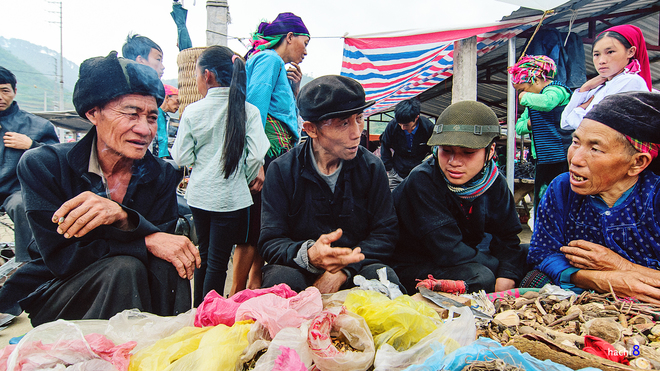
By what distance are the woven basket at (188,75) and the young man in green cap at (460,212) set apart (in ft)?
5.77

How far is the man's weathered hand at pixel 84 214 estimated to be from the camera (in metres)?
1.39

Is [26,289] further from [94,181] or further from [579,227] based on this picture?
[579,227]

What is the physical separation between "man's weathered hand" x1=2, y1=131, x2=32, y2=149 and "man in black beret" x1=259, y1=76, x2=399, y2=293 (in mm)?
2798

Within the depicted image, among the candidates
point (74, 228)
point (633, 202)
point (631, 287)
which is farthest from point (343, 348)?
point (633, 202)

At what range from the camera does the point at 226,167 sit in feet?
7.55

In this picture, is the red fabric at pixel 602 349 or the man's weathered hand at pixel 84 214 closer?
the red fabric at pixel 602 349

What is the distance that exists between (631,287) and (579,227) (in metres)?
0.37

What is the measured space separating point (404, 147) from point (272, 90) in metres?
2.99

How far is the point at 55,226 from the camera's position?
1.47 m

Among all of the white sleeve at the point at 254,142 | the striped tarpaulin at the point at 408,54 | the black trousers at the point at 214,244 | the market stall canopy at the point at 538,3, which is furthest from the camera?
the striped tarpaulin at the point at 408,54

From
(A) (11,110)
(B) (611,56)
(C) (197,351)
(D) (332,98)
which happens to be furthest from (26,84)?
Answer: (B) (611,56)

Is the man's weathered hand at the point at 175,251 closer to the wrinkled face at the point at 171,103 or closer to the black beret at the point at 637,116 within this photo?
the wrinkled face at the point at 171,103

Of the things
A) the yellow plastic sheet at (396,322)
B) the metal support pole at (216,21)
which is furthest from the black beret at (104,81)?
the metal support pole at (216,21)

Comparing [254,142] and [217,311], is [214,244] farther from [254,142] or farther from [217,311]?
[217,311]
